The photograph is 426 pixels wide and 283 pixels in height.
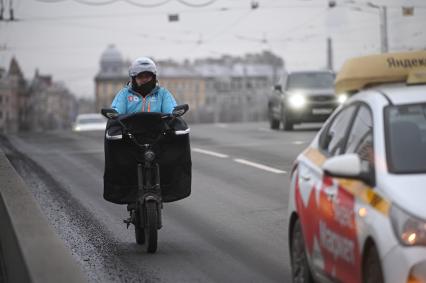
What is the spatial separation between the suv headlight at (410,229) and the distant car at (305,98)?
2883 cm

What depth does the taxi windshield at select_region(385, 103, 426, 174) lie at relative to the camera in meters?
7.05

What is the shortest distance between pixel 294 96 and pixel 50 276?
97.1ft

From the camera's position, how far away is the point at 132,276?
9.89 m

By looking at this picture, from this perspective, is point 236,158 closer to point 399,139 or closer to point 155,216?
point 155,216

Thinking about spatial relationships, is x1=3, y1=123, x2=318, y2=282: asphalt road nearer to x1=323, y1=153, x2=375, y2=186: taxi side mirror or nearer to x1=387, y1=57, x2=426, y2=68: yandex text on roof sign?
x1=387, y1=57, x2=426, y2=68: yandex text on roof sign

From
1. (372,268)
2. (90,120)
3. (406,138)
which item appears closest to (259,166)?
(406,138)

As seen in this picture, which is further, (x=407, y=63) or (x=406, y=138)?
(x=407, y=63)

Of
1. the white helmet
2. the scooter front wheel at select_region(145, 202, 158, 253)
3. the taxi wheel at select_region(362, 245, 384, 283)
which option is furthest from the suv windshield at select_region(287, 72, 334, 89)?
the taxi wheel at select_region(362, 245, 384, 283)

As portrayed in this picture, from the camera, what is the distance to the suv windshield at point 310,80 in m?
36.9

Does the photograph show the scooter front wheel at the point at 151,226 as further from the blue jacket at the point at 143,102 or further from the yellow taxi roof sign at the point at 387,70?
the yellow taxi roof sign at the point at 387,70

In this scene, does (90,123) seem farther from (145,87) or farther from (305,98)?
(145,87)

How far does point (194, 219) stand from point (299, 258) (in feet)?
18.4

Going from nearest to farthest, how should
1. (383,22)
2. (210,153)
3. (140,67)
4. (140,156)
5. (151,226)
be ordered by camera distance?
(151,226), (140,156), (140,67), (210,153), (383,22)

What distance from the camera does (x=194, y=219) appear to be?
14008mm
